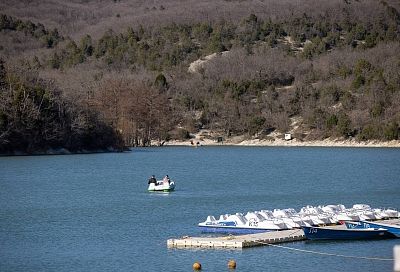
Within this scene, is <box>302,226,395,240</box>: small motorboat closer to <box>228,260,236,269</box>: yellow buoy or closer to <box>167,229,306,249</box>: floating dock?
<box>167,229,306,249</box>: floating dock

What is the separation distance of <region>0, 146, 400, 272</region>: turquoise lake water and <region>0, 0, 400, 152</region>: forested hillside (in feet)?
31.8

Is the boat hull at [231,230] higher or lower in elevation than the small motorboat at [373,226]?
lower

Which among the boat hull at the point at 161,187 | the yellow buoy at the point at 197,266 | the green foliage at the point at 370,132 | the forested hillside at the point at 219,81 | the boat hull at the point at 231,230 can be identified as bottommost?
the green foliage at the point at 370,132

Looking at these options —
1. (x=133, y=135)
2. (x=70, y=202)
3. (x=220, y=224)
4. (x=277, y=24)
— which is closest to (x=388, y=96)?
(x=133, y=135)

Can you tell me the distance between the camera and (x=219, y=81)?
155625 millimetres

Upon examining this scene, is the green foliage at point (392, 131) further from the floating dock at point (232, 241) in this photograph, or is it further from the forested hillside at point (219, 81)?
the floating dock at point (232, 241)

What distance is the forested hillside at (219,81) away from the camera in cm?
10662

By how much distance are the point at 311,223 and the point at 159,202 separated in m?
13.7

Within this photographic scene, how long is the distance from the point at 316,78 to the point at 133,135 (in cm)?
3316

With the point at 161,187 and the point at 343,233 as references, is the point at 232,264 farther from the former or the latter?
the point at 161,187

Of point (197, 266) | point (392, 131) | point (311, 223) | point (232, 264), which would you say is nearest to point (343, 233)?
point (311, 223)

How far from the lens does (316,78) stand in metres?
150

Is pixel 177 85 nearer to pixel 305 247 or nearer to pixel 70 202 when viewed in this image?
pixel 70 202

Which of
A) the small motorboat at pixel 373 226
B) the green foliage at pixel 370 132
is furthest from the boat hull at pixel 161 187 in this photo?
the green foliage at pixel 370 132
